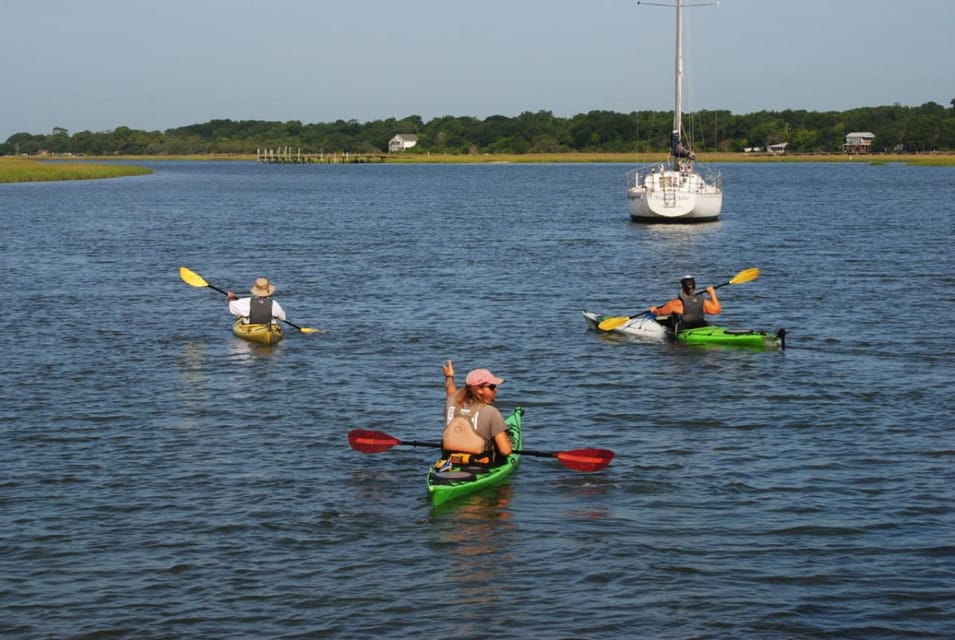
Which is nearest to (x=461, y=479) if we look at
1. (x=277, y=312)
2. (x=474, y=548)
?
(x=474, y=548)

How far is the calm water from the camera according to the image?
12172 mm

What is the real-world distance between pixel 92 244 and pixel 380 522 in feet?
138

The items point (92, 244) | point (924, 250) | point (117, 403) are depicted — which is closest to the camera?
point (117, 403)

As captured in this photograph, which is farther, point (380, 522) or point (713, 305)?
point (713, 305)

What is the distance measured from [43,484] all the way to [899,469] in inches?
450

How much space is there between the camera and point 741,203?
8644 centimetres

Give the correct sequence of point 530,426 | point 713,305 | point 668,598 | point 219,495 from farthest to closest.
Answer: point 713,305
point 530,426
point 219,495
point 668,598

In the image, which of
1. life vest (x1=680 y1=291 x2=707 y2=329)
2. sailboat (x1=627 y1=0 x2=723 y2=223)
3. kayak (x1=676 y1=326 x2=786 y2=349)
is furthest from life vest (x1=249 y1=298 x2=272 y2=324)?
sailboat (x1=627 y1=0 x2=723 y2=223)

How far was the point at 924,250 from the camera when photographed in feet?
159

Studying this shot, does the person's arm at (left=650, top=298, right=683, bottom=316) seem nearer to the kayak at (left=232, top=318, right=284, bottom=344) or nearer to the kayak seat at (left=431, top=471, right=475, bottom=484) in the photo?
the kayak at (left=232, top=318, right=284, bottom=344)

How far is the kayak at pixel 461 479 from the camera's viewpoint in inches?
589

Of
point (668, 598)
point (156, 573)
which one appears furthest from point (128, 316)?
point (668, 598)

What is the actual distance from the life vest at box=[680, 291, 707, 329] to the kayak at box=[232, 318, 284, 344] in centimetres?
889

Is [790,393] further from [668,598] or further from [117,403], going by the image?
[117,403]
